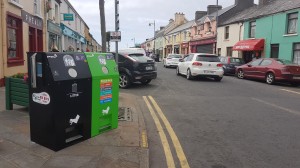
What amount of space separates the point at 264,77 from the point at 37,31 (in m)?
13.7

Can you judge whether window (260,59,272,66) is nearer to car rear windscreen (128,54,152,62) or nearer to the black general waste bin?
car rear windscreen (128,54,152,62)

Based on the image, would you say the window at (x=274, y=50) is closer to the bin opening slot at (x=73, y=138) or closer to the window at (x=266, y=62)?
the window at (x=266, y=62)

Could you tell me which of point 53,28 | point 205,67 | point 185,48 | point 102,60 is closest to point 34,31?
point 53,28

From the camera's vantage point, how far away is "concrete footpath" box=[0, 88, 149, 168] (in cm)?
406

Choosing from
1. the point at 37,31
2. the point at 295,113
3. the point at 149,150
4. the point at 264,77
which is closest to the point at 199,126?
the point at 149,150

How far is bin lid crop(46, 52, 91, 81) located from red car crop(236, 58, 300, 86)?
13412 mm

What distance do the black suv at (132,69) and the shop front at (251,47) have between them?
15.1m

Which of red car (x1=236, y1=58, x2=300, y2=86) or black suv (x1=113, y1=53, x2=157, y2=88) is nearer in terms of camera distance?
black suv (x1=113, y1=53, x2=157, y2=88)

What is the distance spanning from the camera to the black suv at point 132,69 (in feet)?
40.6

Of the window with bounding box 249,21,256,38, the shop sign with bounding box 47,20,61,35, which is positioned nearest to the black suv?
the shop sign with bounding box 47,20,61,35

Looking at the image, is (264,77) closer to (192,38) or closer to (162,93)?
(162,93)

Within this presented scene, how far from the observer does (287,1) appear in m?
24.6

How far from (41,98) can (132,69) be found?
7968 millimetres

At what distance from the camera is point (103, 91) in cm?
525
